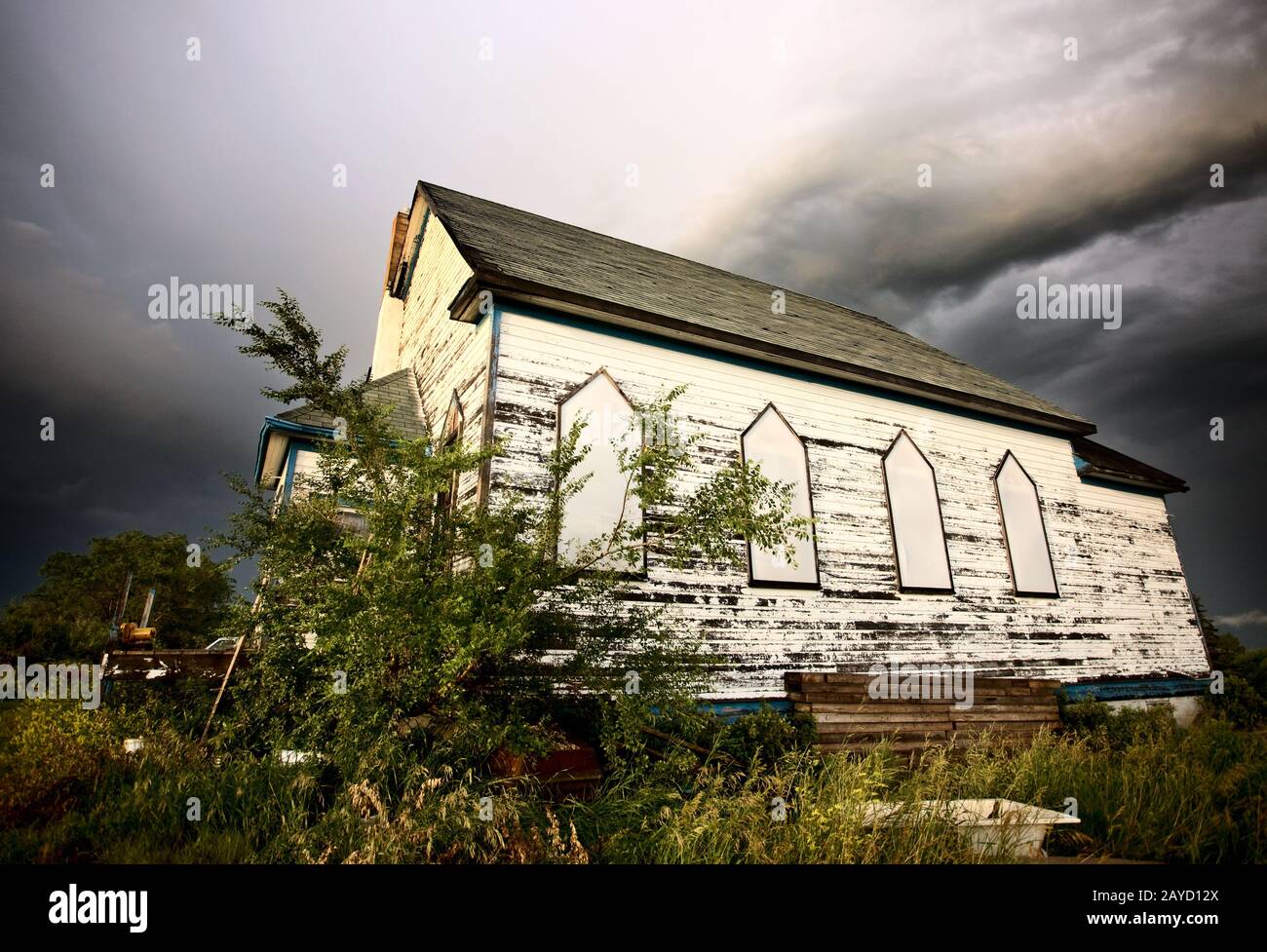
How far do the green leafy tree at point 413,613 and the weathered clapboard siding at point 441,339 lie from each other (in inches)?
75.5

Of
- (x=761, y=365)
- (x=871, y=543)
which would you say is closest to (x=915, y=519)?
(x=871, y=543)

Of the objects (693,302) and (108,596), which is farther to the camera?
(108,596)

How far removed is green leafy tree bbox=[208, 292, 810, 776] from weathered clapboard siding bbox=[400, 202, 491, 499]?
6.29ft

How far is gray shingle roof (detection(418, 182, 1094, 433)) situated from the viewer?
28.7 ft

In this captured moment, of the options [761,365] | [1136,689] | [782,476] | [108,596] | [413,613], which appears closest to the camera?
[413,613]

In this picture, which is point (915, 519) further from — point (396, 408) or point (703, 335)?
point (396, 408)

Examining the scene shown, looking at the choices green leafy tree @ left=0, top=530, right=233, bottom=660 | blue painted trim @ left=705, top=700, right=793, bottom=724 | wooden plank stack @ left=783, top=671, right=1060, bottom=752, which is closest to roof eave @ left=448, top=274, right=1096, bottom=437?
wooden plank stack @ left=783, top=671, right=1060, bottom=752

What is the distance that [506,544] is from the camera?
5.34m

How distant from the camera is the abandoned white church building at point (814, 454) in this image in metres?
8.28

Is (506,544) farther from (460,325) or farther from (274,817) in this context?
(460,325)

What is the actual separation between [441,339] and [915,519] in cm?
961

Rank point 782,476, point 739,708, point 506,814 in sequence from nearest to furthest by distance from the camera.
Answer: point 506,814, point 739,708, point 782,476

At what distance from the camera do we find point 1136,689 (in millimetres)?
12648
